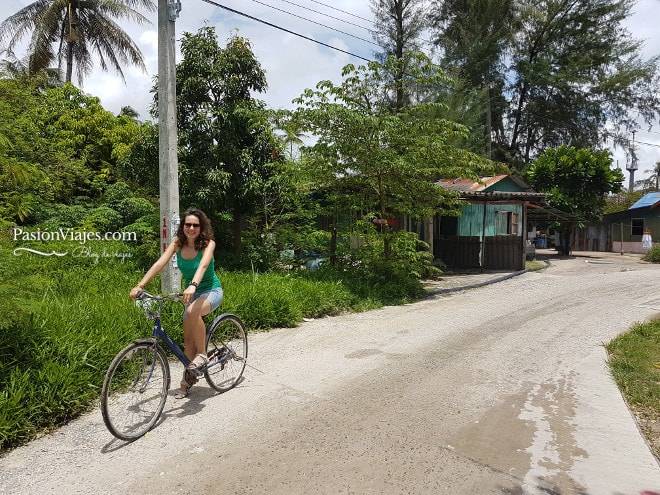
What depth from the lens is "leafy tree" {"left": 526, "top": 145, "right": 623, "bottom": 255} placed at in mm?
24922

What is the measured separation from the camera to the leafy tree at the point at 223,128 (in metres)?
10.5

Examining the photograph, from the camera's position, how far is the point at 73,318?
17.1 feet

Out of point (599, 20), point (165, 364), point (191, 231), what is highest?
point (599, 20)

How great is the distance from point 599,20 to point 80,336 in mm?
38058

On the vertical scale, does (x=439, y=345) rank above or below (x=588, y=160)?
below

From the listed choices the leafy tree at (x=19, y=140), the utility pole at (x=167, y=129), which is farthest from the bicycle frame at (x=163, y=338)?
the leafy tree at (x=19, y=140)

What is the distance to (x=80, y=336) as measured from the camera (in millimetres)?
4789

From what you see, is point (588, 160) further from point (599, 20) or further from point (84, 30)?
point (84, 30)

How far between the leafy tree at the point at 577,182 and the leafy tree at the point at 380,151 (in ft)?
54.8

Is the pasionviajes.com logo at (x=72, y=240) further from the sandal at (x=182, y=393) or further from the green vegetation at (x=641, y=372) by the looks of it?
the green vegetation at (x=641, y=372)

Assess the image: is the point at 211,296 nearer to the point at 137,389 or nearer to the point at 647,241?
the point at 137,389

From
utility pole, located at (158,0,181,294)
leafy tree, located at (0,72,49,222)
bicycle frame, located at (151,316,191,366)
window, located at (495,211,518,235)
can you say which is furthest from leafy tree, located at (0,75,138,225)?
window, located at (495,211,518,235)

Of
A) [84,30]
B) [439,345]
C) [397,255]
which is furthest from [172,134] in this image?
[84,30]

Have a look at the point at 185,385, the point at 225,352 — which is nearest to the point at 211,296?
the point at 225,352
